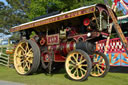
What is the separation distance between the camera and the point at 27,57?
738 cm

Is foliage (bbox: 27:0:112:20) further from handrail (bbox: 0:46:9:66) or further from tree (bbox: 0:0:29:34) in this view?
tree (bbox: 0:0:29:34)

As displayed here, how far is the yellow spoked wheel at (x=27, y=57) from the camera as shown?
22.9 ft

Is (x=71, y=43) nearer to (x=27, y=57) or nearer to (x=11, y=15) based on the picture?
(x=27, y=57)

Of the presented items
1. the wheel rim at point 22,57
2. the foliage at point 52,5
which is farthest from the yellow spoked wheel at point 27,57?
the foliage at point 52,5

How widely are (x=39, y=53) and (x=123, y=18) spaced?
537 cm

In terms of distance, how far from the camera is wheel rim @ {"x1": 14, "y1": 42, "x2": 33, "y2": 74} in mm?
7383

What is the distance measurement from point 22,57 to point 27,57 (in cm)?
41

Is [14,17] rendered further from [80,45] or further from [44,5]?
[80,45]

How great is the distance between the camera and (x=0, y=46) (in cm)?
1229

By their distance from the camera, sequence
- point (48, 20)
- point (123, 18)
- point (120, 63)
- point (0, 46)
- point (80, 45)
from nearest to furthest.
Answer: point (80, 45)
point (48, 20)
point (120, 63)
point (123, 18)
point (0, 46)

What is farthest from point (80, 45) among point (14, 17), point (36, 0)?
point (14, 17)

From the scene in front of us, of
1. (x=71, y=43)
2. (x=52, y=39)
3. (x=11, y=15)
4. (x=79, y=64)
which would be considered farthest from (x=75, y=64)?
(x=11, y=15)

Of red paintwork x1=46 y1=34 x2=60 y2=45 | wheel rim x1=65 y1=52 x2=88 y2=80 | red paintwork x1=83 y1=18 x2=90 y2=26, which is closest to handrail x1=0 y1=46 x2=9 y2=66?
red paintwork x1=46 y1=34 x2=60 y2=45

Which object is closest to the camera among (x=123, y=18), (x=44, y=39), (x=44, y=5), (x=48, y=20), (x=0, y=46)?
(x=48, y=20)
